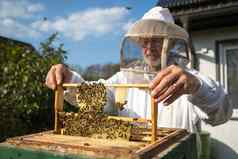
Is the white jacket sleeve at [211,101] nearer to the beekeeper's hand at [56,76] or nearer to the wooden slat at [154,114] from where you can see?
the wooden slat at [154,114]

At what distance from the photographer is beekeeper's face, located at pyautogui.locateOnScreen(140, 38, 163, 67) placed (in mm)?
1777

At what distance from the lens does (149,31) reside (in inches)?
68.1

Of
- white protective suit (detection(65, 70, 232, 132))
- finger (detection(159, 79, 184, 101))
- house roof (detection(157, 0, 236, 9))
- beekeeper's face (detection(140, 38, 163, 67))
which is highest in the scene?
house roof (detection(157, 0, 236, 9))

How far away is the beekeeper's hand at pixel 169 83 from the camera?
1113 mm

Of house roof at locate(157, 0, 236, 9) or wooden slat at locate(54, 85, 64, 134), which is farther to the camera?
house roof at locate(157, 0, 236, 9)

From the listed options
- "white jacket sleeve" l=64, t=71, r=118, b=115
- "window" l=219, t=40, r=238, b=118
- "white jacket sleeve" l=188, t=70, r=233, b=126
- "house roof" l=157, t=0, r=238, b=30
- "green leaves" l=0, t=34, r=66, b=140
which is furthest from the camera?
"window" l=219, t=40, r=238, b=118

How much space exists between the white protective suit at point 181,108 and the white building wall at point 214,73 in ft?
9.99

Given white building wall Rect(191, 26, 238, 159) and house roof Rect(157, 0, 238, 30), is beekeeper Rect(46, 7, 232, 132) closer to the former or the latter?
house roof Rect(157, 0, 238, 30)

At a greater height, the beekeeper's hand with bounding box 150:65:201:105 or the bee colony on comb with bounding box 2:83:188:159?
the beekeeper's hand with bounding box 150:65:201:105

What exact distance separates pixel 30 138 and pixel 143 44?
93 centimetres

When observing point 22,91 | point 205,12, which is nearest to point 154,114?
point 22,91

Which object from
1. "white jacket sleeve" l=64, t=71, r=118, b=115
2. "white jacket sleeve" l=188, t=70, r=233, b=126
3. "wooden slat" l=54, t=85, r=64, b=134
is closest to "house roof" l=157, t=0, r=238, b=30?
"white jacket sleeve" l=188, t=70, r=233, b=126

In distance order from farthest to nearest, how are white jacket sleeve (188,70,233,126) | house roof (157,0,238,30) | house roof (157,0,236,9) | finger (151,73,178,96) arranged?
1. house roof (157,0,236,9)
2. house roof (157,0,238,30)
3. white jacket sleeve (188,70,233,126)
4. finger (151,73,178,96)

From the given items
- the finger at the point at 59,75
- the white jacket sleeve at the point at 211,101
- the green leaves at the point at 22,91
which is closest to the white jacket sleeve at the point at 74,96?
the finger at the point at 59,75
